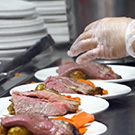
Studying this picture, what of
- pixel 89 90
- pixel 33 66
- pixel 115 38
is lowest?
pixel 33 66

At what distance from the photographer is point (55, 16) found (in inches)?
120

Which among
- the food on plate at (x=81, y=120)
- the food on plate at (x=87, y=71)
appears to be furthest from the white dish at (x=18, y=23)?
the food on plate at (x=81, y=120)

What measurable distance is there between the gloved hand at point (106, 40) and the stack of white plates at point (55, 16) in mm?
1172

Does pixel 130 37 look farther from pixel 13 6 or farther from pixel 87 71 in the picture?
pixel 13 6

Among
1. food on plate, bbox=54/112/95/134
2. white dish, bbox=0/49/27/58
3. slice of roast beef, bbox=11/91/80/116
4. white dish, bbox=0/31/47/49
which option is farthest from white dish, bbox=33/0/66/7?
food on plate, bbox=54/112/95/134

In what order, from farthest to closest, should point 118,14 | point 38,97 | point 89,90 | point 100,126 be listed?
point 118,14 → point 89,90 → point 38,97 → point 100,126

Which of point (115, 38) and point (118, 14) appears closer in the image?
point (115, 38)

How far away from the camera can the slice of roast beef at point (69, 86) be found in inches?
69.0

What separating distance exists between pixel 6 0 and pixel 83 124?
1427mm

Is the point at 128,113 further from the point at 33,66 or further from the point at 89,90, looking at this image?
the point at 33,66

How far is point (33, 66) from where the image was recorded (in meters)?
2.48

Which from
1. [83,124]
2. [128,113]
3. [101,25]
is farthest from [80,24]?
[83,124]

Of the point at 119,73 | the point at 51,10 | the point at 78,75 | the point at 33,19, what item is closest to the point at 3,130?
the point at 78,75

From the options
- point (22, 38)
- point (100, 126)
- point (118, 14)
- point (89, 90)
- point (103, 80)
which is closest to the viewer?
point (100, 126)
